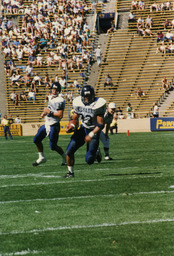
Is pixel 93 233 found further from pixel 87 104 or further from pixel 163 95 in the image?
pixel 163 95

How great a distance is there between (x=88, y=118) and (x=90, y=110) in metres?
0.19

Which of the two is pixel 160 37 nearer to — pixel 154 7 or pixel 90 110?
pixel 154 7

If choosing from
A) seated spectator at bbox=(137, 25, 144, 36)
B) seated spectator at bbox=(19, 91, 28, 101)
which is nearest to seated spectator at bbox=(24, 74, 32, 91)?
seated spectator at bbox=(19, 91, 28, 101)

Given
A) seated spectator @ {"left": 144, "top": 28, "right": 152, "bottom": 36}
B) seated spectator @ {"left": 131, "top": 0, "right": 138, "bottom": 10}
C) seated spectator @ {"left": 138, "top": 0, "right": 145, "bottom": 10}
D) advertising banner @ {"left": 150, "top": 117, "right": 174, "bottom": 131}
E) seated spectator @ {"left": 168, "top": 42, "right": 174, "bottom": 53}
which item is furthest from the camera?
seated spectator @ {"left": 131, "top": 0, "right": 138, "bottom": 10}

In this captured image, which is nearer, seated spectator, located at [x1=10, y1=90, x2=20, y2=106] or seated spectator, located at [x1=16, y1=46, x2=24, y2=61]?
seated spectator, located at [x1=10, y1=90, x2=20, y2=106]

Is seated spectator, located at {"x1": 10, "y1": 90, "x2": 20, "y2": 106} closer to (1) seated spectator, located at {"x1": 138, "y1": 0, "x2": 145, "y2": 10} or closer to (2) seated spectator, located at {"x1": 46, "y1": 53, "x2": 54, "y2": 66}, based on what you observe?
(2) seated spectator, located at {"x1": 46, "y1": 53, "x2": 54, "y2": 66}

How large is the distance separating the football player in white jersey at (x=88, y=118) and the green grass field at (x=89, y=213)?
585 mm

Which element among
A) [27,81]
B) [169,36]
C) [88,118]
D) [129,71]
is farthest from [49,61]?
[88,118]

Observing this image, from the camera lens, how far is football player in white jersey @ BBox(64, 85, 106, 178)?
8359 mm

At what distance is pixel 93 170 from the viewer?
34.1 feet

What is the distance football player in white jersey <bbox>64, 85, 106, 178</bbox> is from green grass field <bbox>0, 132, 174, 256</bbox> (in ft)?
1.92

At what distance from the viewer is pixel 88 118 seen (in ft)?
28.2

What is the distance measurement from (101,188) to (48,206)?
159 centimetres

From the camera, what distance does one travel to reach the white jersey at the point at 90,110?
8438 mm
